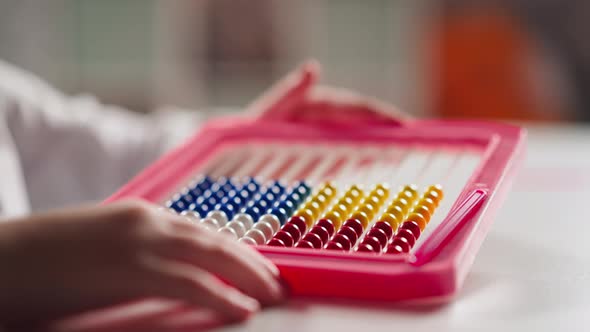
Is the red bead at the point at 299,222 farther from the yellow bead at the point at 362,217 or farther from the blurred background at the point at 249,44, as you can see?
the blurred background at the point at 249,44

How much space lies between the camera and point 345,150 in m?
0.67

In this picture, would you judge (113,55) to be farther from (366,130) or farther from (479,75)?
(366,130)

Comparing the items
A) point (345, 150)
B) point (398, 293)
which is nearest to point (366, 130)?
point (345, 150)

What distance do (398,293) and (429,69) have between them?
6.38ft

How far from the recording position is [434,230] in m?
0.44

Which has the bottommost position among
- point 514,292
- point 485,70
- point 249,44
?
point 514,292

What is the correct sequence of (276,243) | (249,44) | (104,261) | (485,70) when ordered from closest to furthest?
(104,261) → (276,243) → (485,70) → (249,44)

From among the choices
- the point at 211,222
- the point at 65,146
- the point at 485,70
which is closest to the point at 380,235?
the point at 211,222

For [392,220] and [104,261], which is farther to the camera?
[392,220]

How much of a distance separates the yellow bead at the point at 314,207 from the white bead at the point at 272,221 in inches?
1.1

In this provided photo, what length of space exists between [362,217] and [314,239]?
50 mm

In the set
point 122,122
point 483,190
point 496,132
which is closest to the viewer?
point 483,190

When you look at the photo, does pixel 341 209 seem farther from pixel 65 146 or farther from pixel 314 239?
pixel 65 146

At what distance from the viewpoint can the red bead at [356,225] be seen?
0.48 m
